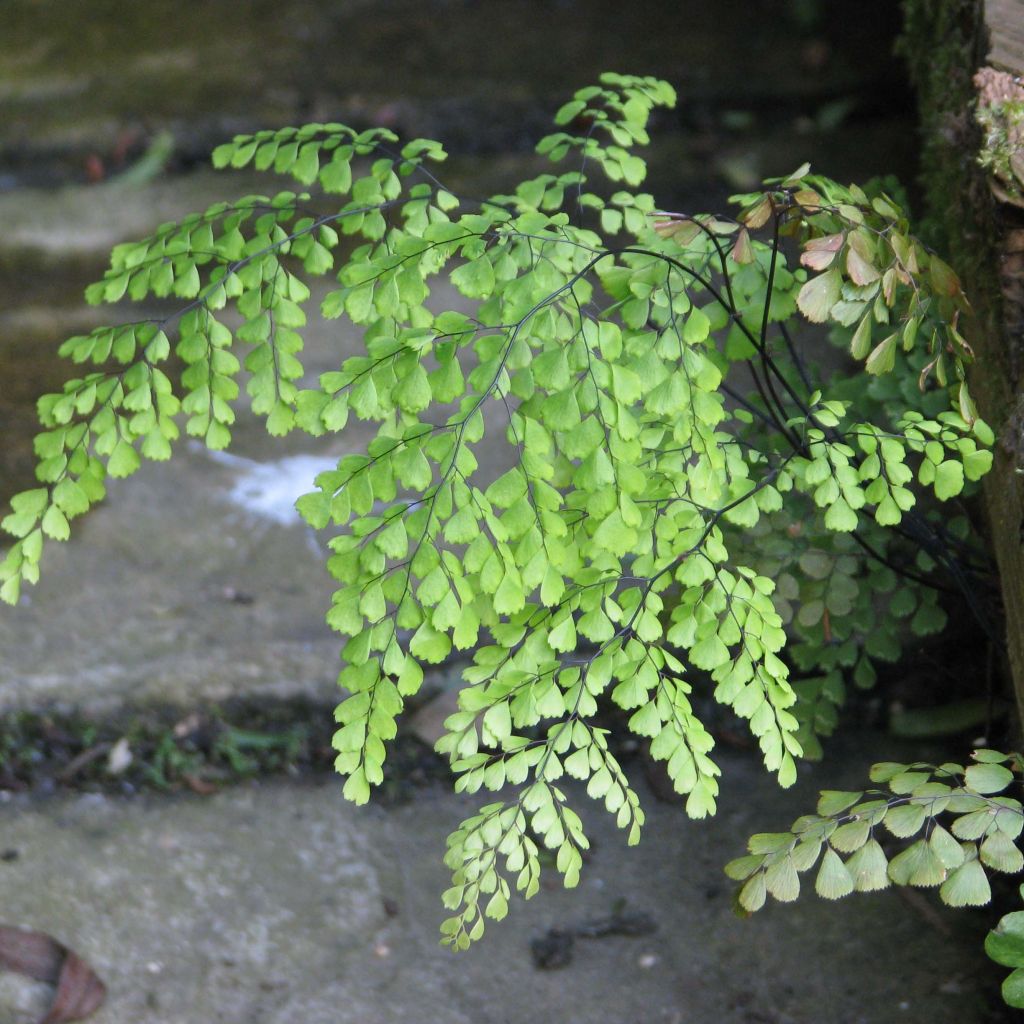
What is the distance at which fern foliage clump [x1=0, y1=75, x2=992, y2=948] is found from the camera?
4.31 feet

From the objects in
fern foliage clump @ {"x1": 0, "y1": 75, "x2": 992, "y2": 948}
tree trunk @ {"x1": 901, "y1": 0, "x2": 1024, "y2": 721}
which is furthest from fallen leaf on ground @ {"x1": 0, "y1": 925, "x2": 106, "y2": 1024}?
tree trunk @ {"x1": 901, "y1": 0, "x2": 1024, "y2": 721}

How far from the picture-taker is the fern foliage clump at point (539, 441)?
1.31 m

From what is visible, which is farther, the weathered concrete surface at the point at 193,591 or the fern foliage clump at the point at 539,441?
the weathered concrete surface at the point at 193,591

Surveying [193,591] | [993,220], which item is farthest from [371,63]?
[993,220]

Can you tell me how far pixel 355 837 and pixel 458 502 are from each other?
3.96 feet

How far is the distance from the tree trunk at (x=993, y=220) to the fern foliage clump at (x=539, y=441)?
0.41 ft

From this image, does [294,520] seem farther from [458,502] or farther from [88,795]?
[458,502]

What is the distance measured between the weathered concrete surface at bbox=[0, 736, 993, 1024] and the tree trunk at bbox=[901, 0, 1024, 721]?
25.2 inches

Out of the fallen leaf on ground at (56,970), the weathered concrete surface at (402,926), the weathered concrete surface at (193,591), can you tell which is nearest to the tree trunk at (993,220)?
the weathered concrete surface at (402,926)

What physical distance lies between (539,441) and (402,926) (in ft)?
3.95

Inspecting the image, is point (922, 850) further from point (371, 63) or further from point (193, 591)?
point (371, 63)

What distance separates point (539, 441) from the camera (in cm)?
129

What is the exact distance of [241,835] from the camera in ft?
7.40

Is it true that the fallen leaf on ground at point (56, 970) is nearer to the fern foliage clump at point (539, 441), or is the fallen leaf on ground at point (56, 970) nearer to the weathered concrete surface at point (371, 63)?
the fern foliage clump at point (539, 441)
